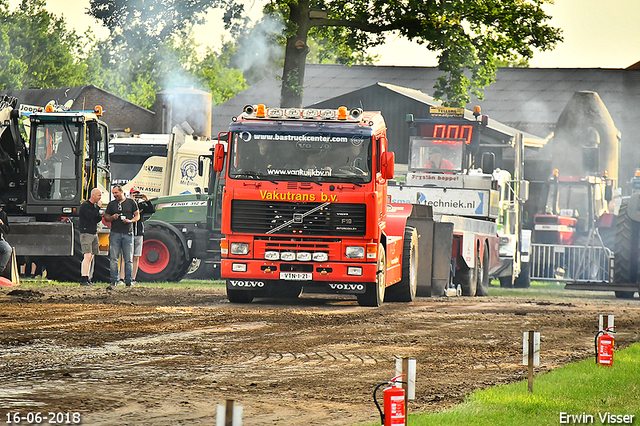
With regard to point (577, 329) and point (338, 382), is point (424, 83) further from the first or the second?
point (338, 382)

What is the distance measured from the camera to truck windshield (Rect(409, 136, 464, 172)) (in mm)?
25562

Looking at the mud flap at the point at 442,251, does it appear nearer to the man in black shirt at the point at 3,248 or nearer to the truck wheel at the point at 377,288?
the truck wheel at the point at 377,288

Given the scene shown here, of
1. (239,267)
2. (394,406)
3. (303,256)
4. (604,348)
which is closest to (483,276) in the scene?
(303,256)

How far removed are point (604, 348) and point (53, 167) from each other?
47.5ft

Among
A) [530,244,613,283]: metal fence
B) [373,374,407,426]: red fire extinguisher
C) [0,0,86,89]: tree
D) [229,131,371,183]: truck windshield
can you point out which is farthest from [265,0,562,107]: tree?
[0,0,86,89]: tree

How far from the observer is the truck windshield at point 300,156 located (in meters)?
17.0

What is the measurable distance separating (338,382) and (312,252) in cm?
752

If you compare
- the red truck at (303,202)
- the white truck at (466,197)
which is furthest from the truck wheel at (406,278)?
the red truck at (303,202)

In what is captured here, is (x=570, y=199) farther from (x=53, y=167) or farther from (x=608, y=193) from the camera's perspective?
(x=53, y=167)

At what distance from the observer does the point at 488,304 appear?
66.0ft

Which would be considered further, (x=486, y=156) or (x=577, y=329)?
(x=486, y=156)

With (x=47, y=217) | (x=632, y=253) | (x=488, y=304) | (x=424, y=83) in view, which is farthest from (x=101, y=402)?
(x=424, y=83)

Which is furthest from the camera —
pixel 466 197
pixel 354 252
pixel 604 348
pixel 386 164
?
pixel 466 197

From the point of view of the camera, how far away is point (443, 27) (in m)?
29.9
